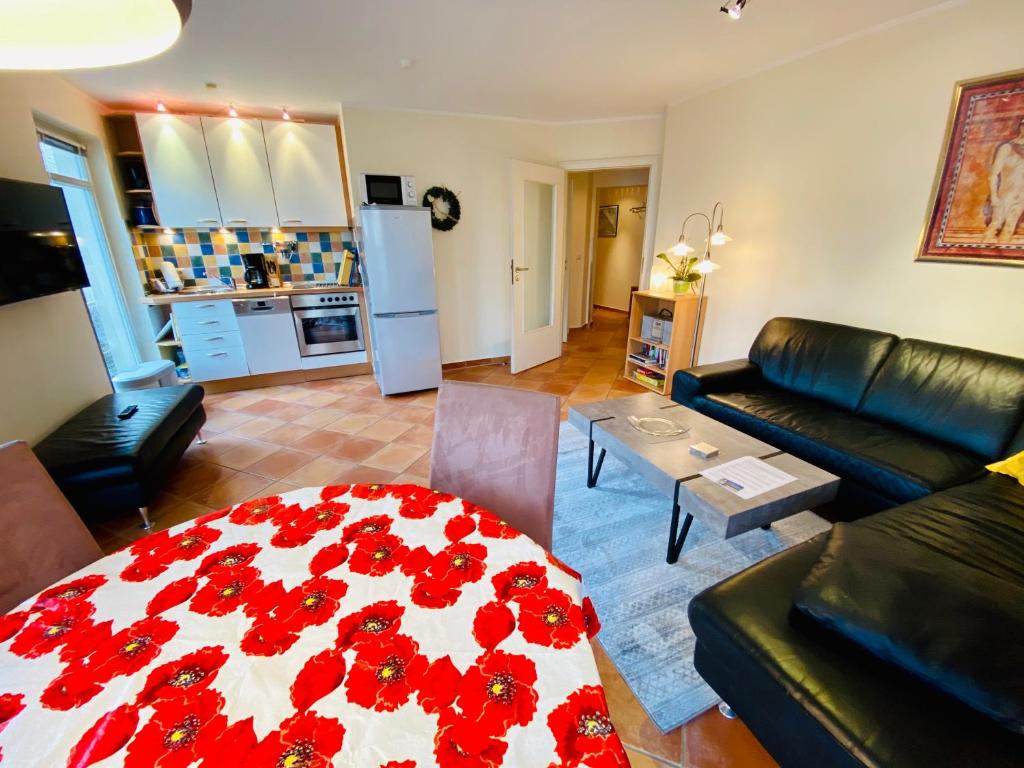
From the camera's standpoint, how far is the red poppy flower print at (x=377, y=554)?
88 cm

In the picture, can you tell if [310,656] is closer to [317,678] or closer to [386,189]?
[317,678]

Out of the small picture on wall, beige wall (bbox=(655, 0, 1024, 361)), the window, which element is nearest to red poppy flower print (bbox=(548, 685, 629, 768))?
beige wall (bbox=(655, 0, 1024, 361))

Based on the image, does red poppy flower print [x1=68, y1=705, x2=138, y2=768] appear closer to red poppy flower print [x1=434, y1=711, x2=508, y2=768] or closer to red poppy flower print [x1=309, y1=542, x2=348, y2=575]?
red poppy flower print [x1=309, y1=542, x2=348, y2=575]

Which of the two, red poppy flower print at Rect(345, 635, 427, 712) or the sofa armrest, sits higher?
red poppy flower print at Rect(345, 635, 427, 712)

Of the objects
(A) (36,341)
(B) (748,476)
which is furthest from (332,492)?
(A) (36,341)

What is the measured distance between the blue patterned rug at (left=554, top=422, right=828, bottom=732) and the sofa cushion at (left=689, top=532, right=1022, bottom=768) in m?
0.21

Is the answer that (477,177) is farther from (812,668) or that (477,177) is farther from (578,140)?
(812,668)

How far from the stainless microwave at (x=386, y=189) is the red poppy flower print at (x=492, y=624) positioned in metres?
3.51

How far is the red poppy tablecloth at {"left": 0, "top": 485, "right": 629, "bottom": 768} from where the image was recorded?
560 millimetres

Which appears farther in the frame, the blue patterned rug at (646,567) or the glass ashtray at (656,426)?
the glass ashtray at (656,426)

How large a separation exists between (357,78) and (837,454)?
3834mm

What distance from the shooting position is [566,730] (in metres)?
0.57

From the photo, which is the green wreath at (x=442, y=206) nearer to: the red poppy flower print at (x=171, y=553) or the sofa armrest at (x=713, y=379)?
the sofa armrest at (x=713, y=379)

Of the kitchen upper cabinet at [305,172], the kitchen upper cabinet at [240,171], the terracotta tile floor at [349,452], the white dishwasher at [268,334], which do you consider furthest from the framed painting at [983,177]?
the kitchen upper cabinet at [240,171]
